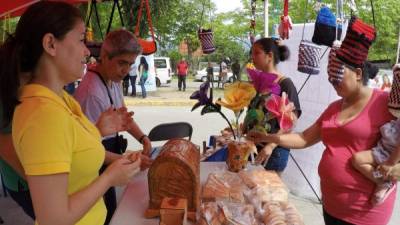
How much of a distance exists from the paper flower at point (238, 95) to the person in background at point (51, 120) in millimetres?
695

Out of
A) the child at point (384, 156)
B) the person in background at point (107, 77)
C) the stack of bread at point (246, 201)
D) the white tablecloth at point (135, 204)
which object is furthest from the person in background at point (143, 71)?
the child at point (384, 156)

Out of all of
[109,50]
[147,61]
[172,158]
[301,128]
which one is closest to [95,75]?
[109,50]

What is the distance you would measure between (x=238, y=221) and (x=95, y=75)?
1292 millimetres

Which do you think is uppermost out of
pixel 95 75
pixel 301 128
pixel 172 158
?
Answer: pixel 95 75

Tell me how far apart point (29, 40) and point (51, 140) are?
307mm

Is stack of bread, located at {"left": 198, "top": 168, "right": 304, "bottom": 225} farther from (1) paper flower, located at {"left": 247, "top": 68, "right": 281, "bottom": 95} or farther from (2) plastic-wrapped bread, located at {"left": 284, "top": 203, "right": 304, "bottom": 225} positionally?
(1) paper flower, located at {"left": 247, "top": 68, "right": 281, "bottom": 95}

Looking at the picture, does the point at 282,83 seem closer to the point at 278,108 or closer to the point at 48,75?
the point at 278,108

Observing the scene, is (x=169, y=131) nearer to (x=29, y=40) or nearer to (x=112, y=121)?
(x=112, y=121)

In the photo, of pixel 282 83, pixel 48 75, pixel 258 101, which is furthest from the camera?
pixel 282 83

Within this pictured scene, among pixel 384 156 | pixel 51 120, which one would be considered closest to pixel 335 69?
pixel 384 156

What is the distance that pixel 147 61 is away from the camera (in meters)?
13.6

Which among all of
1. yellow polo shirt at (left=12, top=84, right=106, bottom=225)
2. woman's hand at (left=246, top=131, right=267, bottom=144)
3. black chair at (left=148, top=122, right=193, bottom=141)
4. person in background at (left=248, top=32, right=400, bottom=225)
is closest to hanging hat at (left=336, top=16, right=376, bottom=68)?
person in background at (left=248, top=32, right=400, bottom=225)

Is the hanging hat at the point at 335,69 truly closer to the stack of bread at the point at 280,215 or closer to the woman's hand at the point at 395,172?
the woman's hand at the point at 395,172

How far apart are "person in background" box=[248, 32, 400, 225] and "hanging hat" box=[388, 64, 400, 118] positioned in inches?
3.3
